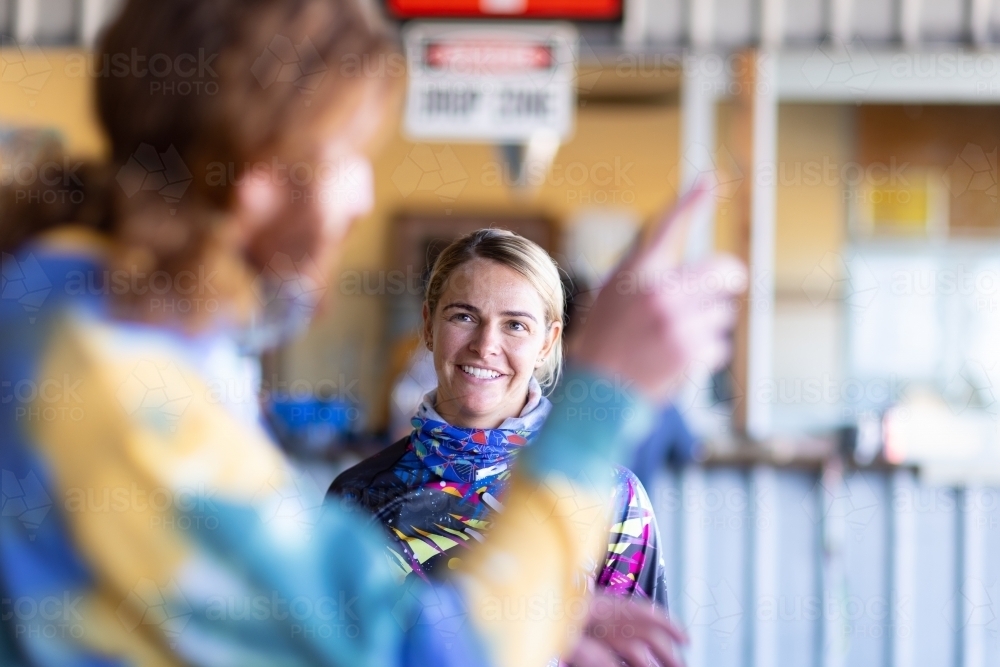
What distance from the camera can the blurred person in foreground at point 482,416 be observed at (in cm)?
159

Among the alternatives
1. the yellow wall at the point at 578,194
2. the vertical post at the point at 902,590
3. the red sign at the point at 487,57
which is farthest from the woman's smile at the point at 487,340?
the yellow wall at the point at 578,194

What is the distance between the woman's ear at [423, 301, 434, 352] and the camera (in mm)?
1767

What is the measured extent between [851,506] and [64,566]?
372cm

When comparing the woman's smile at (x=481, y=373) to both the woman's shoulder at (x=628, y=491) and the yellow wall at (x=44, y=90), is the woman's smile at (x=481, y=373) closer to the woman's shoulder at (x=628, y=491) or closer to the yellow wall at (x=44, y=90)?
the woman's shoulder at (x=628, y=491)

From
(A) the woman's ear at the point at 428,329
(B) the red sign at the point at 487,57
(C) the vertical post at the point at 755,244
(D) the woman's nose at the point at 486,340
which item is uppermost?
(B) the red sign at the point at 487,57

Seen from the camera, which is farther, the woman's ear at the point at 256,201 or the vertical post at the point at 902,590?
the vertical post at the point at 902,590

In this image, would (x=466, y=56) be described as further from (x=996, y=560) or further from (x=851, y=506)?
(x=996, y=560)

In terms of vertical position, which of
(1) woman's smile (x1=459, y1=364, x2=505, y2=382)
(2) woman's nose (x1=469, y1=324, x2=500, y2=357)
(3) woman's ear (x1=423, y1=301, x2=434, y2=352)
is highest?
(3) woman's ear (x1=423, y1=301, x2=434, y2=352)

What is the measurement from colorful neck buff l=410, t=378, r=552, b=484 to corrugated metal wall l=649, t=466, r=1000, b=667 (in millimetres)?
2435

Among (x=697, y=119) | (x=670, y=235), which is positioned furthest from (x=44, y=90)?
(x=670, y=235)

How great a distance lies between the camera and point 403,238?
827cm

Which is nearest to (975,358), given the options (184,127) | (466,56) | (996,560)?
(996,560)

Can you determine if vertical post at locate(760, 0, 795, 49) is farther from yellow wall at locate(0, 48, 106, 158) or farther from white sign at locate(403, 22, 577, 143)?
yellow wall at locate(0, 48, 106, 158)

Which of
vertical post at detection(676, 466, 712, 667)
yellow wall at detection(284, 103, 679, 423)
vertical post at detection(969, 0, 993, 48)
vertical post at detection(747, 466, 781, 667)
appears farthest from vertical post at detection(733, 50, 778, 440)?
yellow wall at detection(284, 103, 679, 423)
